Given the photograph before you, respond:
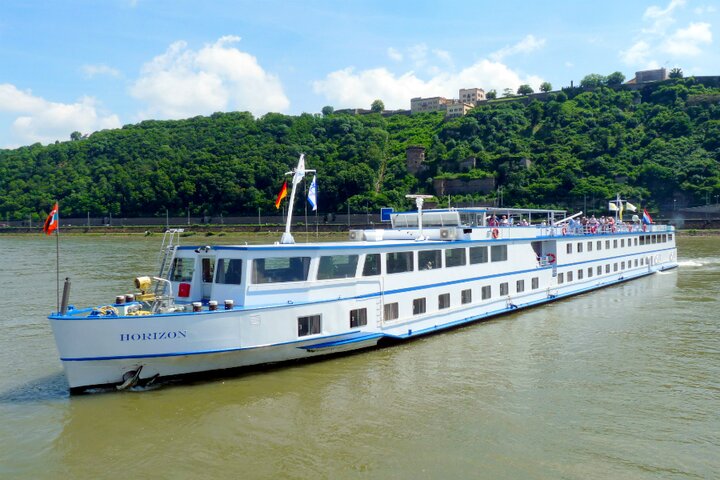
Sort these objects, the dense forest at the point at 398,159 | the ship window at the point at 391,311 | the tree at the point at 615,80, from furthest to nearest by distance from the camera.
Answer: the tree at the point at 615,80 < the dense forest at the point at 398,159 < the ship window at the point at 391,311

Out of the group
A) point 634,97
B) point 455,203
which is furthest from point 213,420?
point 634,97

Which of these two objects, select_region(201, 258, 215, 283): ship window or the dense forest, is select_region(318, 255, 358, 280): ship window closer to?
select_region(201, 258, 215, 283): ship window

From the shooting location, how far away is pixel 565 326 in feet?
68.3

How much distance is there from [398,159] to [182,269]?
120 meters

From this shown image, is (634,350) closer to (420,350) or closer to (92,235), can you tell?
(420,350)

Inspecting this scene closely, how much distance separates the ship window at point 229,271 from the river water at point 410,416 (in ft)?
8.24

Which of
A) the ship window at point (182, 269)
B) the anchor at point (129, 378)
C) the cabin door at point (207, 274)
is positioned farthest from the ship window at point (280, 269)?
the anchor at point (129, 378)

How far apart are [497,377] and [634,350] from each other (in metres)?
5.56

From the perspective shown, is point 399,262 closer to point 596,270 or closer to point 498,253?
point 498,253

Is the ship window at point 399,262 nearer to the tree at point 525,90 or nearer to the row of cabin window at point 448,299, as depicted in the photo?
the row of cabin window at point 448,299

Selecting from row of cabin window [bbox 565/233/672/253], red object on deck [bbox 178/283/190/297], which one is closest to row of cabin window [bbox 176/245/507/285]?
red object on deck [bbox 178/283/190/297]

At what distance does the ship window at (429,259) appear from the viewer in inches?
723

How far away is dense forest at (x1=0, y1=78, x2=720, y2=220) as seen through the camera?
100m

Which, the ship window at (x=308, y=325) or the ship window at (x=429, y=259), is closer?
the ship window at (x=308, y=325)
